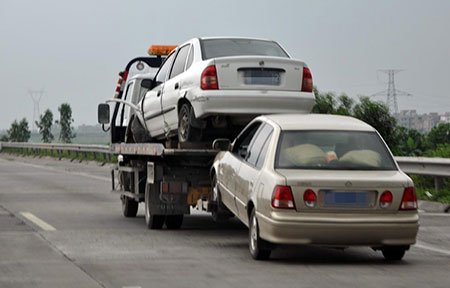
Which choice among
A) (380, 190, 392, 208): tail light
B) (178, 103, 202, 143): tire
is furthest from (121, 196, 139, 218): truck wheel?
(380, 190, 392, 208): tail light

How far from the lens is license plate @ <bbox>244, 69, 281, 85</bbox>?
12.0m

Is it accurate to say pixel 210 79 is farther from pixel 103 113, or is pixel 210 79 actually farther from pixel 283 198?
pixel 103 113

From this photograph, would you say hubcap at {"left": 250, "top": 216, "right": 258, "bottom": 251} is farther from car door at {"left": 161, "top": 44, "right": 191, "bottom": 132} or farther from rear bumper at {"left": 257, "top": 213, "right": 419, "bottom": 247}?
car door at {"left": 161, "top": 44, "right": 191, "bottom": 132}

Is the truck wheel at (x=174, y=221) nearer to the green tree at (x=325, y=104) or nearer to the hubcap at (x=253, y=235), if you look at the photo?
the hubcap at (x=253, y=235)

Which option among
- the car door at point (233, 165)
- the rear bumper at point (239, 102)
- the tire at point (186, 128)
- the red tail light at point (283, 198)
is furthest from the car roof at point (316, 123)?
the tire at point (186, 128)

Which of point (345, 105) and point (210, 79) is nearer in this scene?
point (210, 79)

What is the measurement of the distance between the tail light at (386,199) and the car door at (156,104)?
4.98m

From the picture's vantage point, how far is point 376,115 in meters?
29.9

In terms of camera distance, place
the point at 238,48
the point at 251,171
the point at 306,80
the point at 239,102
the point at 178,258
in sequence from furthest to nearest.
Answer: the point at 238,48 < the point at 306,80 < the point at 239,102 < the point at 251,171 < the point at 178,258

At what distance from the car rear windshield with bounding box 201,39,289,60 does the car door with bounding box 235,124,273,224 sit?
215cm

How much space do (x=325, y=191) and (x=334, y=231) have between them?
390mm

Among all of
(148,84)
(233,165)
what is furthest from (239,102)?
(148,84)

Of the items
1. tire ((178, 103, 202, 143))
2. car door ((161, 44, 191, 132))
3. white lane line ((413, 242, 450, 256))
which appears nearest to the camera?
white lane line ((413, 242, 450, 256))

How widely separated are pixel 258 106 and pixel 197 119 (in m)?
0.83
